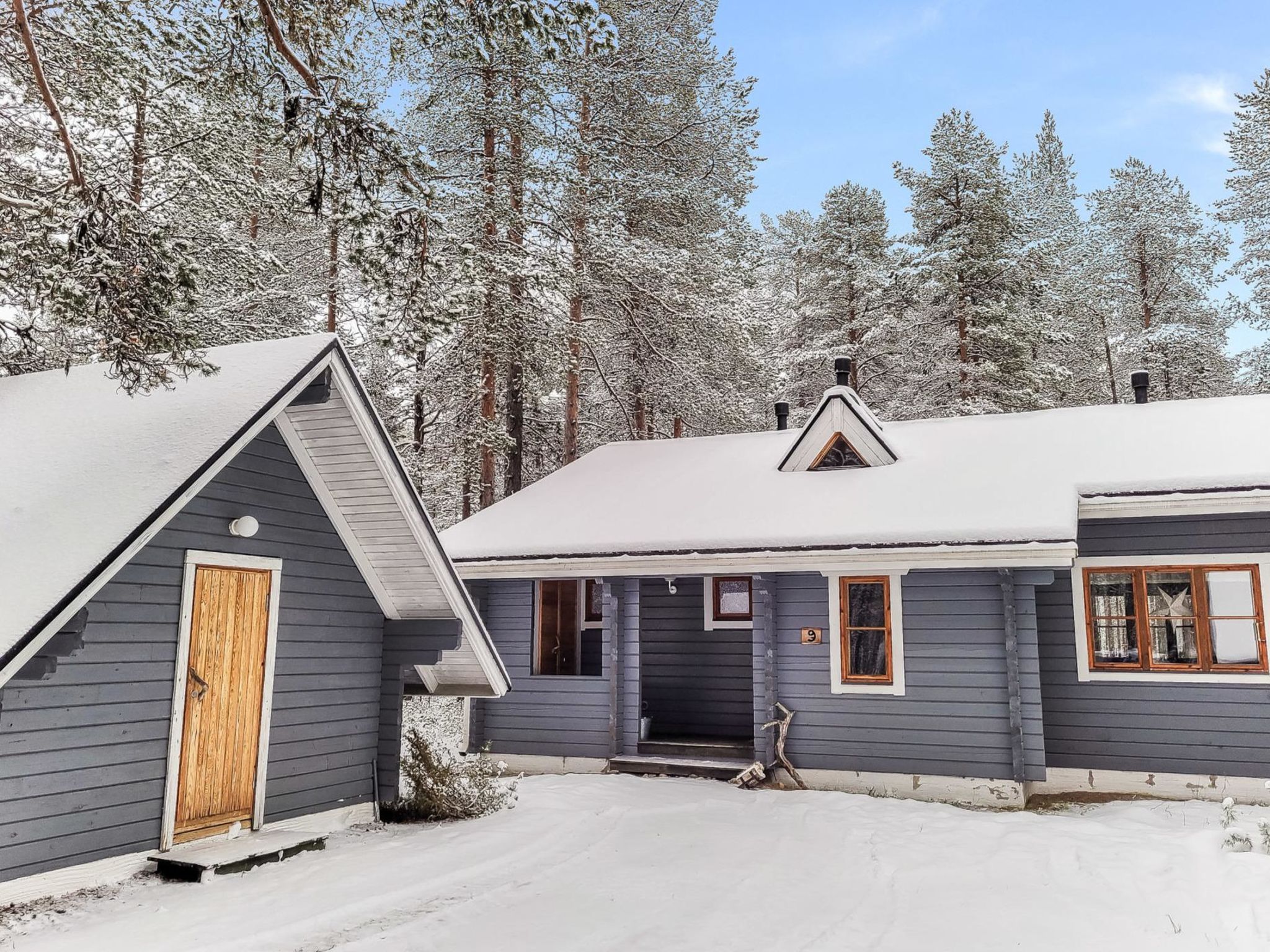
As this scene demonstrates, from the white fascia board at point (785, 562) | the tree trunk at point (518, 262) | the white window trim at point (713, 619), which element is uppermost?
the tree trunk at point (518, 262)

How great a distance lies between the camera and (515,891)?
603cm

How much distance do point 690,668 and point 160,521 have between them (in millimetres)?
8727

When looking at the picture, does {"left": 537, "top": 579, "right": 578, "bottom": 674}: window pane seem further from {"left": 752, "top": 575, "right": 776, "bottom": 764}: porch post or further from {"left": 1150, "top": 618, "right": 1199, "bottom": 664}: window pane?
{"left": 1150, "top": 618, "right": 1199, "bottom": 664}: window pane

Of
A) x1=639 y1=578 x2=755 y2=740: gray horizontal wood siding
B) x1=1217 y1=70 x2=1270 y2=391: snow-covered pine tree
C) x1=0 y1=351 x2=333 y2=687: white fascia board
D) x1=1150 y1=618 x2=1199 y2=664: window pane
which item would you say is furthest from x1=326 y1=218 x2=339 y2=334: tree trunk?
x1=1217 y1=70 x2=1270 y2=391: snow-covered pine tree

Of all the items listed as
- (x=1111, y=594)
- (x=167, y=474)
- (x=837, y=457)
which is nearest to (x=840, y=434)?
(x=837, y=457)

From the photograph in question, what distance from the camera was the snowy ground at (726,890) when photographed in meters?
5.02

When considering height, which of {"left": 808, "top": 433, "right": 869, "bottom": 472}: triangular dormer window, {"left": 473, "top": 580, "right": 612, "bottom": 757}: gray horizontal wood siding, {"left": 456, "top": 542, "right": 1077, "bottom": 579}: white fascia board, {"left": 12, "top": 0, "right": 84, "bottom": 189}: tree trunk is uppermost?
{"left": 12, "top": 0, "right": 84, "bottom": 189}: tree trunk

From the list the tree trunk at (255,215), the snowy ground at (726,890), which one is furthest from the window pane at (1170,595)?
the tree trunk at (255,215)

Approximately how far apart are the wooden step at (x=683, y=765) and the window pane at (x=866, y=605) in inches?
82.8

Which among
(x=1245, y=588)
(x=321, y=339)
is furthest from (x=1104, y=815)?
(x=321, y=339)

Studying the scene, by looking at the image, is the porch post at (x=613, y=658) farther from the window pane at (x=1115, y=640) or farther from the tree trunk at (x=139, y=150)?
the tree trunk at (x=139, y=150)

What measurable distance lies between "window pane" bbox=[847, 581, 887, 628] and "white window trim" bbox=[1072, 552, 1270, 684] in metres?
2.12

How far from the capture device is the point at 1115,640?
32.1 ft

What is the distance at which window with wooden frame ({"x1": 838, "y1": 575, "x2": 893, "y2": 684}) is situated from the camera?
391 inches
